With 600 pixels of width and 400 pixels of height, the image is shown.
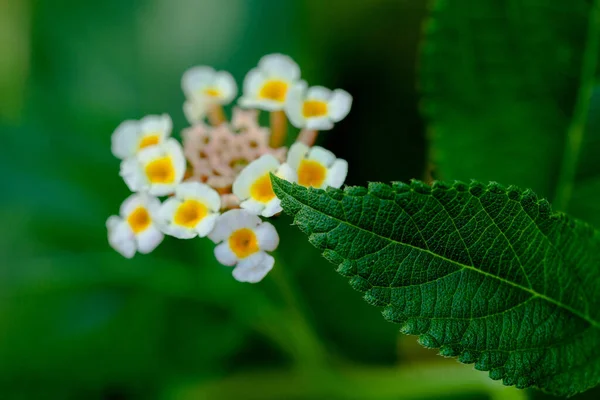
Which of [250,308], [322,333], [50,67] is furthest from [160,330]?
[50,67]

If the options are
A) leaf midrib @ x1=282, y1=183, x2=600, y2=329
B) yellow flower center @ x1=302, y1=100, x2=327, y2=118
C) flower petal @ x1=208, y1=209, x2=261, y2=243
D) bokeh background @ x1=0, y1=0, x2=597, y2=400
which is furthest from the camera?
bokeh background @ x1=0, y1=0, x2=597, y2=400

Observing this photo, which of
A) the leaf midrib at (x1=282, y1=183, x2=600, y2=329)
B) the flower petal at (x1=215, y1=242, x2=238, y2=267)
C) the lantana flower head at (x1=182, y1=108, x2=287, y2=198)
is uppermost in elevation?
the lantana flower head at (x1=182, y1=108, x2=287, y2=198)

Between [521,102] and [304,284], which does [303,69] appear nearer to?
[304,284]

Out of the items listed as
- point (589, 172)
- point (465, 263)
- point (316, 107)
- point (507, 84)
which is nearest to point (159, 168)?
point (316, 107)

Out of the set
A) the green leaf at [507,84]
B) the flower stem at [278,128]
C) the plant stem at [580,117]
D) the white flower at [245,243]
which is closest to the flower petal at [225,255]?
the white flower at [245,243]

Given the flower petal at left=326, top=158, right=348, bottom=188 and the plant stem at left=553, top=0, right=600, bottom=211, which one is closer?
the flower petal at left=326, top=158, right=348, bottom=188

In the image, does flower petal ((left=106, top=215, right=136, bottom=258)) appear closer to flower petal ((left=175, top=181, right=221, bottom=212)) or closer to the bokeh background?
flower petal ((left=175, top=181, right=221, bottom=212))

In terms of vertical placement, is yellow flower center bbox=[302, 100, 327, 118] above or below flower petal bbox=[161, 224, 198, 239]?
above

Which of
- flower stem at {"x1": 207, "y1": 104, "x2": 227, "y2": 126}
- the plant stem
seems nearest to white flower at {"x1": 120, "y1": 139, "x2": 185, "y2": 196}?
flower stem at {"x1": 207, "y1": 104, "x2": 227, "y2": 126}
